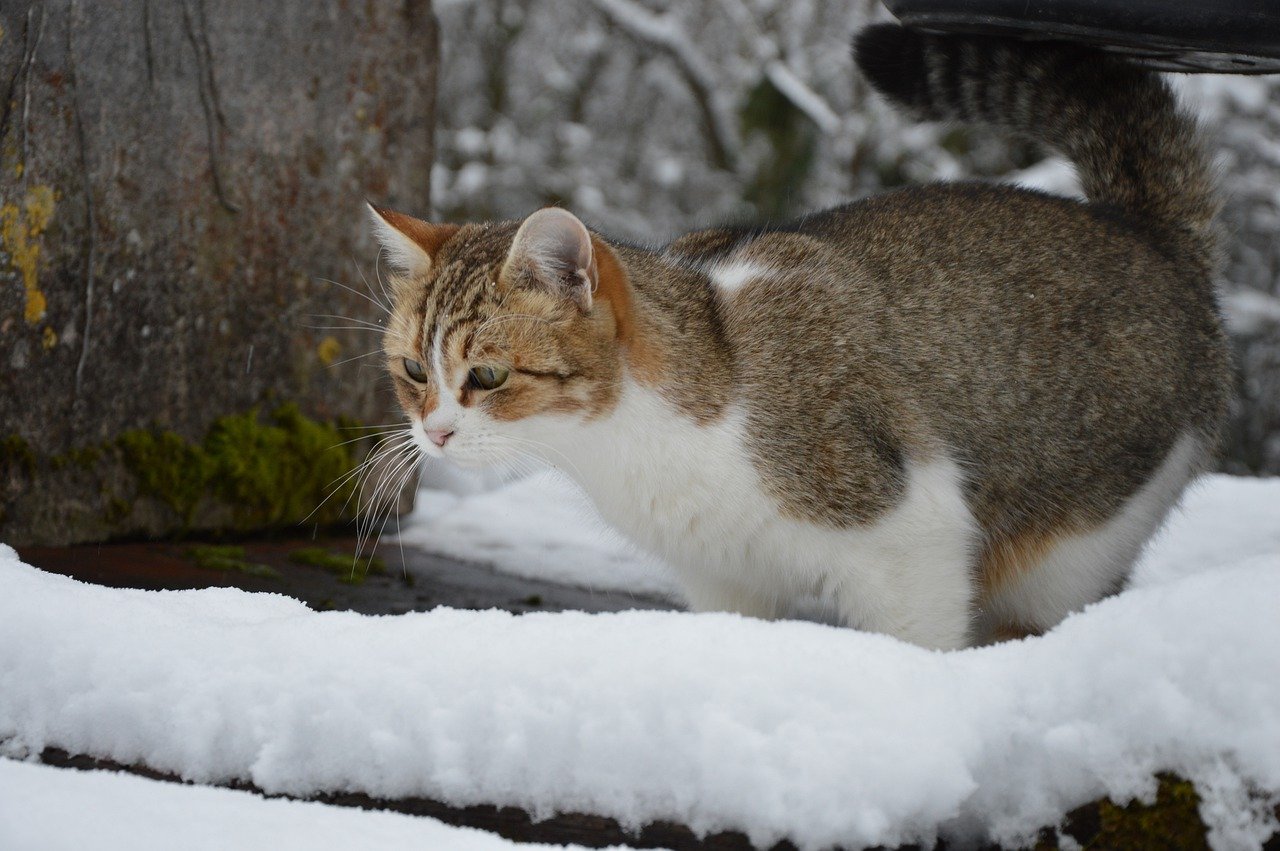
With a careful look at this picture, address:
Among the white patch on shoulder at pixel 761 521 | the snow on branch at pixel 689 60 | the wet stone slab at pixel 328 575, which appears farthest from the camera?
the snow on branch at pixel 689 60

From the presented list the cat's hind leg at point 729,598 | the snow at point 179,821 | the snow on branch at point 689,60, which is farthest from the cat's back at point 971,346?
the snow on branch at point 689,60

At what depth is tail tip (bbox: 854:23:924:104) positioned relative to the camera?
3.09m

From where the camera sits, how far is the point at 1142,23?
2396 millimetres

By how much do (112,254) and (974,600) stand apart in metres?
2.44

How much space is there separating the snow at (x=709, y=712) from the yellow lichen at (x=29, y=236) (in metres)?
1.51

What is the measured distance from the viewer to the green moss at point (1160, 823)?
1.47 m

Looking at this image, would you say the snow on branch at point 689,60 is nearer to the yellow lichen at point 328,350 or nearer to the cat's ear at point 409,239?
the yellow lichen at point 328,350

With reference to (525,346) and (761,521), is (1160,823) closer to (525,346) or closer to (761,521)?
(761,521)

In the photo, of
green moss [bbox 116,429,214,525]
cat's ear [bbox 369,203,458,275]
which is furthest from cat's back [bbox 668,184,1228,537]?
green moss [bbox 116,429,214,525]

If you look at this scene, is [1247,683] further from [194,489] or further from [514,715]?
[194,489]

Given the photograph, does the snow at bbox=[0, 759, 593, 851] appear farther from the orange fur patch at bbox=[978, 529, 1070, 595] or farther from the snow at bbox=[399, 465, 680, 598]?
the snow at bbox=[399, 465, 680, 598]

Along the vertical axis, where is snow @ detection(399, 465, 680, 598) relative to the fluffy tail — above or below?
below

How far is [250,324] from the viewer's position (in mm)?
3660

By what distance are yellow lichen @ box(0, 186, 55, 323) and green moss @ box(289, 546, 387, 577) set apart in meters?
0.96
